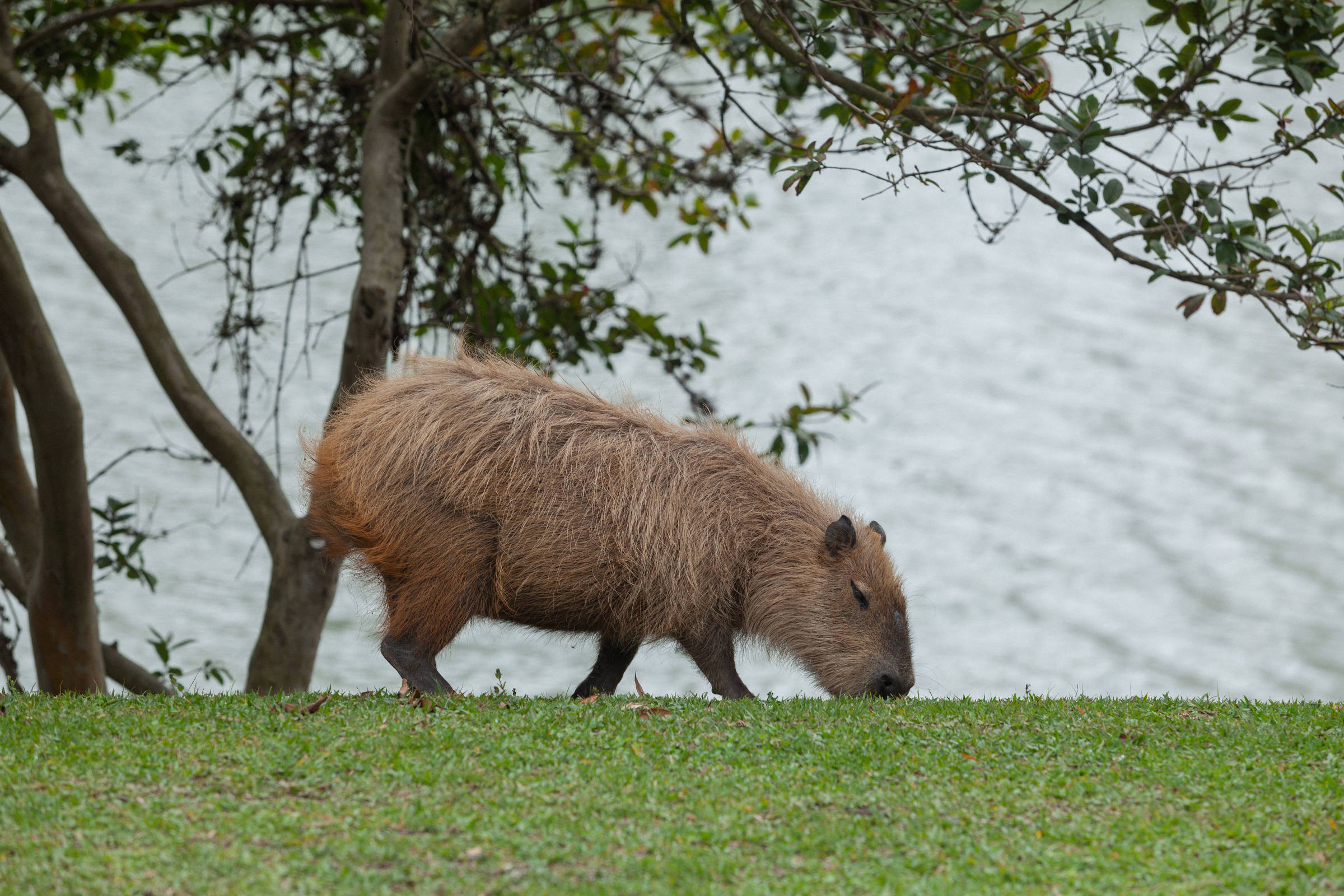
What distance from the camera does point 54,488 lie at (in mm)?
5852

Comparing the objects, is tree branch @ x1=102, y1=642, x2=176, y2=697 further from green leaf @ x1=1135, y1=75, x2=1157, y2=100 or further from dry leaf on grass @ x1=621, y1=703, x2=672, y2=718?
green leaf @ x1=1135, y1=75, x2=1157, y2=100

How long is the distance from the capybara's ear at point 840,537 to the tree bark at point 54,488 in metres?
3.24

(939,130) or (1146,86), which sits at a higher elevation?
(1146,86)

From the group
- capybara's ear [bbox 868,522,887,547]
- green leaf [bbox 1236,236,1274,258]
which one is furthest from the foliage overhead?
capybara's ear [bbox 868,522,887,547]

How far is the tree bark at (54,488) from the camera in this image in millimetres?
5785

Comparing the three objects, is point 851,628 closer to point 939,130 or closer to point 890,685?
point 890,685

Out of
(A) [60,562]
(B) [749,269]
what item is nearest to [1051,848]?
(A) [60,562]

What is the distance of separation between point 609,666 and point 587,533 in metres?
0.81

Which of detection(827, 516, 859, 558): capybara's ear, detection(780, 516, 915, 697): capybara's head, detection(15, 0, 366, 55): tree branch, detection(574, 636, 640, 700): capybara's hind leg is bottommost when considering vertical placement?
detection(574, 636, 640, 700): capybara's hind leg

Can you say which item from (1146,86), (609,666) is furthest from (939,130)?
(609,666)

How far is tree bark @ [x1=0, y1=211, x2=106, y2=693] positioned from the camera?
5.79m

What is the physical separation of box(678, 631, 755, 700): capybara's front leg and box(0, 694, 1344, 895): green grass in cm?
87

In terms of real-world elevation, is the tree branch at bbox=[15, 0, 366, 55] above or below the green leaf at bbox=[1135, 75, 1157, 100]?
above

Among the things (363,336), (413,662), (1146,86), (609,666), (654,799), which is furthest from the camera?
(363,336)
